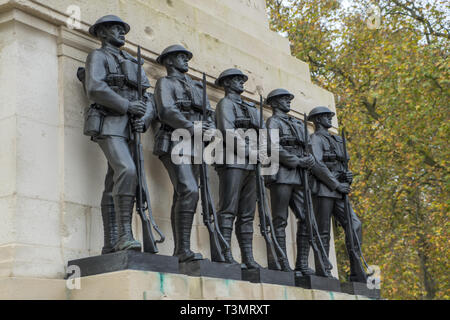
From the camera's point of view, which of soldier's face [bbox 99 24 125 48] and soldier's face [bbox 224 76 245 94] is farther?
soldier's face [bbox 224 76 245 94]

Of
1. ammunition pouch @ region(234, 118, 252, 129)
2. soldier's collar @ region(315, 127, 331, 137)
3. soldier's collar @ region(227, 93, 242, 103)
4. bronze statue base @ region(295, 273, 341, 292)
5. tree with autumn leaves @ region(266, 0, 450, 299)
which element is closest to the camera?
ammunition pouch @ region(234, 118, 252, 129)

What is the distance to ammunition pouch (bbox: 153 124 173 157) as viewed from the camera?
26.8 feet

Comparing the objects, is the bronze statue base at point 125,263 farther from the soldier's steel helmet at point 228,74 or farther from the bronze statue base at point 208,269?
the soldier's steel helmet at point 228,74

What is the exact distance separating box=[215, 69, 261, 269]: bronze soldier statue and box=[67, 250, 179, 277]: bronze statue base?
1.78 m

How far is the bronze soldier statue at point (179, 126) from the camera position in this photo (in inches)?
312

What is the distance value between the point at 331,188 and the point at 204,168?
296 centimetres

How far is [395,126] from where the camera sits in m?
18.2

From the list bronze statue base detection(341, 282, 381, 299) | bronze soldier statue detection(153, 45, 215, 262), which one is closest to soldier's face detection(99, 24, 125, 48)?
bronze soldier statue detection(153, 45, 215, 262)

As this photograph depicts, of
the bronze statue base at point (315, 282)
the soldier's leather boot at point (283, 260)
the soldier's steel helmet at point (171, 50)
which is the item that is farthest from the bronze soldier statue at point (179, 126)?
the bronze statue base at point (315, 282)

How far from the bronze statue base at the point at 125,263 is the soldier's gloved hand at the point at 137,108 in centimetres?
158

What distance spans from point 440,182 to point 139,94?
12.2 metres

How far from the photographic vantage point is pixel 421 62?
17.1m

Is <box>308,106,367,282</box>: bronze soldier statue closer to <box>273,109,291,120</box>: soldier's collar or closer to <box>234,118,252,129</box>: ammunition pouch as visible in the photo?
<box>273,109,291,120</box>: soldier's collar

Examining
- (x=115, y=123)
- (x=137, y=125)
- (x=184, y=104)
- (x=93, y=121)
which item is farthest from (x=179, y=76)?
(x=93, y=121)
